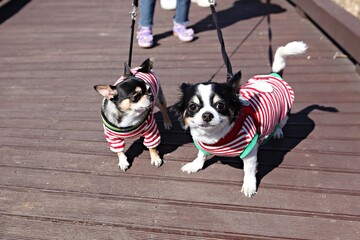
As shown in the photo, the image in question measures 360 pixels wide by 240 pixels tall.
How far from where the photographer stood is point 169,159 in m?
2.90

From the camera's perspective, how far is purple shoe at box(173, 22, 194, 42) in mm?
4891

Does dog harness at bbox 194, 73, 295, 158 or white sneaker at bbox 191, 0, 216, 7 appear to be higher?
dog harness at bbox 194, 73, 295, 158

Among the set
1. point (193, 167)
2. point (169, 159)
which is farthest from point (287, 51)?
point (169, 159)

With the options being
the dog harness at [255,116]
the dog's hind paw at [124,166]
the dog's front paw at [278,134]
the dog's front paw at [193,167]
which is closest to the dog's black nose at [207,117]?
the dog harness at [255,116]

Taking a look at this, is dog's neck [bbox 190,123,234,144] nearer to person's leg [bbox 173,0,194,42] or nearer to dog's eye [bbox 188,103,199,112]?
dog's eye [bbox 188,103,199,112]

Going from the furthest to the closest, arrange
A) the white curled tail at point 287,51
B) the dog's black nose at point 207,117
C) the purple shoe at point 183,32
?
the purple shoe at point 183,32 → the white curled tail at point 287,51 → the dog's black nose at point 207,117

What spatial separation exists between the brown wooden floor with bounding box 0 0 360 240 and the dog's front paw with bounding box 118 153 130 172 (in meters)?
0.05

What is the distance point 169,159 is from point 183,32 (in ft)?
8.32

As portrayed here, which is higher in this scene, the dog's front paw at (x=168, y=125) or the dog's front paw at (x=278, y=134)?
the dog's front paw at (x=278, y=134)

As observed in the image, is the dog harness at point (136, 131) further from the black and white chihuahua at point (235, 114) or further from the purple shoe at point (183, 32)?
the purple shoe at point (183, 32)

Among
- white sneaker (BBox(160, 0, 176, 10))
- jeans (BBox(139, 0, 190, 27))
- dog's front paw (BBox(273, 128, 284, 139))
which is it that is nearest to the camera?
dog's front paw (BBox(273, 128, 284, 139))

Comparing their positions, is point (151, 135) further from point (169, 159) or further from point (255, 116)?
point (255, 116)

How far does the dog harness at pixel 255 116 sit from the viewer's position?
2.32m

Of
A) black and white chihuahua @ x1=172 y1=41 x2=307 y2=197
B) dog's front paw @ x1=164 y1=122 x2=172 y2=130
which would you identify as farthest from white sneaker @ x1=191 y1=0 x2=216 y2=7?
black and white chihuahua @ x1=172 y1=41 x2=307 y2=197
